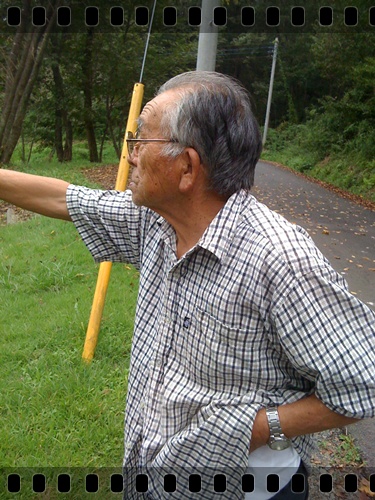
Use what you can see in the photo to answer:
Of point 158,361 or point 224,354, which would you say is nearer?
point 224,354

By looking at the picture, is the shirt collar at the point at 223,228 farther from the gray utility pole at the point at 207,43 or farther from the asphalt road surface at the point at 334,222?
the asphalt road surface at the point at 334,222

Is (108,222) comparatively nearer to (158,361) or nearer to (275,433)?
(158,361)

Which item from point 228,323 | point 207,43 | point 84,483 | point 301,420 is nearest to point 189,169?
point 228,323

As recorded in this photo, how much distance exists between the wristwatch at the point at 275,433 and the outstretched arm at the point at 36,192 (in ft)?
3.36

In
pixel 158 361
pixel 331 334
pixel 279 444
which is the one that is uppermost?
pixel 331 334

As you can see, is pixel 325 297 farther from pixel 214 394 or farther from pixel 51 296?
pixel 51 296

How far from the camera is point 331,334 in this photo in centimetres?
133

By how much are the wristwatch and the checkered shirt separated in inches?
1.5

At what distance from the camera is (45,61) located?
60.7ft

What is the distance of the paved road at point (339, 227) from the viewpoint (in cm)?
606

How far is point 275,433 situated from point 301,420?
79 mm

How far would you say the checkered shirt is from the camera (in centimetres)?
134

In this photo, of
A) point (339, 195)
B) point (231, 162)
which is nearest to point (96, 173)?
point (339, 195)

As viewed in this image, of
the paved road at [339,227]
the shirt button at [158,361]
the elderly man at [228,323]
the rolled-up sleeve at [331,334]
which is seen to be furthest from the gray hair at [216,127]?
the paved road at [339,227]
